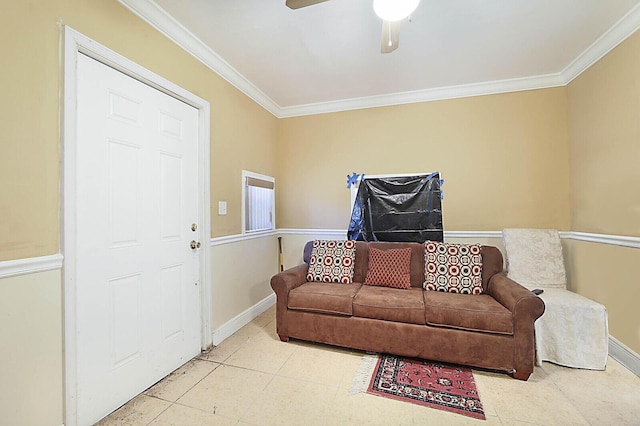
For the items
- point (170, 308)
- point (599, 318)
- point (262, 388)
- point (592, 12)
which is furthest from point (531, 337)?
point (170, 308)

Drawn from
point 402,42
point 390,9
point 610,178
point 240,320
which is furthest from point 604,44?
point 240,320

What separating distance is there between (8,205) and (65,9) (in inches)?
42.8

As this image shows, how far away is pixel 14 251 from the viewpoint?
1.29 meters

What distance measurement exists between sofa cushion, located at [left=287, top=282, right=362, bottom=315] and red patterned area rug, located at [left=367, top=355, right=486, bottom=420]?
53 centimetres

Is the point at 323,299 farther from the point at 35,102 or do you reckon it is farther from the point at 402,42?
the point at 402,42

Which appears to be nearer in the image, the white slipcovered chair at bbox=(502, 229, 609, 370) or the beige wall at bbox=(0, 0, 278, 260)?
the beige wall at bbox=(0, 0, 278, 260)

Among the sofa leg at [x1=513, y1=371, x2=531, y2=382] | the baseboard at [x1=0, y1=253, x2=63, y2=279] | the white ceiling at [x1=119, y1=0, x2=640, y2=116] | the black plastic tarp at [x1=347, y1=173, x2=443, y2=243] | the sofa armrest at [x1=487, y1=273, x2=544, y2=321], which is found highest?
the white ceiling at [x1=119, y1=0, x2=640, y2=116]

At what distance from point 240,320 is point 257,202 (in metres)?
1.36

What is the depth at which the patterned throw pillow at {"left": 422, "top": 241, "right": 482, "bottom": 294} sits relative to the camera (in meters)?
2.56

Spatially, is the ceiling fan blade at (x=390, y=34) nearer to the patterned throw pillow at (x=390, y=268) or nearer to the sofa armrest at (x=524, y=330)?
the patterned throw pillow at (x=390, y=268)

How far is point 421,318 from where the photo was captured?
221 cm

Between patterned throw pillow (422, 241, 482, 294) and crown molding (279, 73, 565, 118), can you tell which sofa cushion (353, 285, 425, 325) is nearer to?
patterned throw pillow (422, 241, 482, 294)

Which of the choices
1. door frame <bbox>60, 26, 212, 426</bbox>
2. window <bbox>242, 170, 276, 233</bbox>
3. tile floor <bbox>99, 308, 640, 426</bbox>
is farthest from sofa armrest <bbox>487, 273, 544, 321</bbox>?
door frame <bbox>60, 26, 212, 426</bbox>

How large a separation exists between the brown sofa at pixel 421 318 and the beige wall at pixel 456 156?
0.84m
